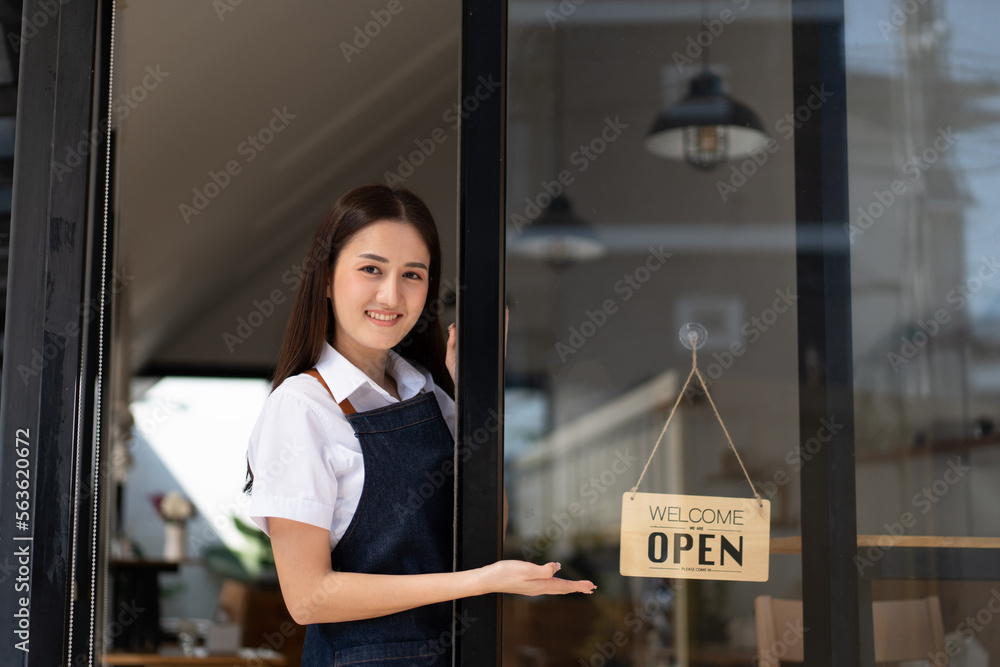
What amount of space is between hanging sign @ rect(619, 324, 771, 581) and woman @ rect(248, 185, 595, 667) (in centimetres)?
11

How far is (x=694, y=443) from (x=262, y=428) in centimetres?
71

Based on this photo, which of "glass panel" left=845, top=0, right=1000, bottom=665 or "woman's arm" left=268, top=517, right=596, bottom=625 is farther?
"glass panel" left=845, top=0, right=1000, bottom=665

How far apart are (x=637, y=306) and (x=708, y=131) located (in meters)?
0.32

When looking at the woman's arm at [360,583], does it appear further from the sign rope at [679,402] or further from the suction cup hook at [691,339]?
the suction cup hook at [691,339]

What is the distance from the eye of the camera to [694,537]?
4.71 feet

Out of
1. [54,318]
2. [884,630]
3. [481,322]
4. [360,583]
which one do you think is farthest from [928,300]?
[54,318]

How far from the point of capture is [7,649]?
1.52m

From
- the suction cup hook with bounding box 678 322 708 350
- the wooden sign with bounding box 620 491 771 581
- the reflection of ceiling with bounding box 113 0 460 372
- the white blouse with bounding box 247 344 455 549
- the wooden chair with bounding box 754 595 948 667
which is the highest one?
the reflection of ceiling with bounding box 113 0 460 372

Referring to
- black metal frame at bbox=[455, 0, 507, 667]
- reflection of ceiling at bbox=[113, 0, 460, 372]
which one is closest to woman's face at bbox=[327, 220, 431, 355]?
black metal frame at bbox=[455, 0, 507, 667]

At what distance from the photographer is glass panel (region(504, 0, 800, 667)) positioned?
1445 mm

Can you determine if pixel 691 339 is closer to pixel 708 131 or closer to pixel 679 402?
pixel 679 402

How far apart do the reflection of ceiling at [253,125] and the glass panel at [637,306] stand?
114 centimetres

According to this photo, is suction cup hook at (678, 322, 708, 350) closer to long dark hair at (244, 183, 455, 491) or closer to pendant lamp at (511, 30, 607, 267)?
pendant lamp at (511, 30, 607, 267)

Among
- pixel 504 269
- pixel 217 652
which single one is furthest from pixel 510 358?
pixel 217 652
